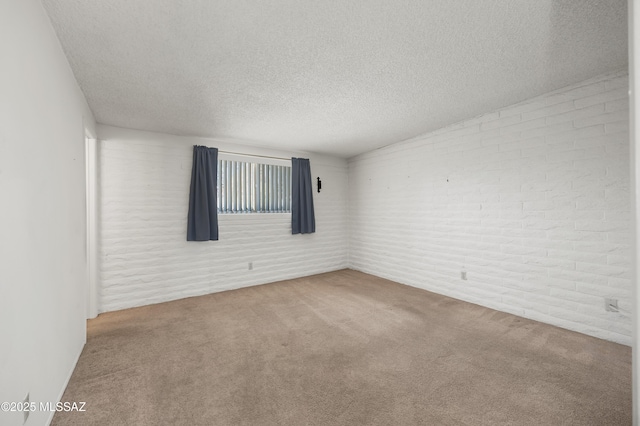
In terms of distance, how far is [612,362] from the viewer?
2.07 metres

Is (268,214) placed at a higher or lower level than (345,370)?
higher

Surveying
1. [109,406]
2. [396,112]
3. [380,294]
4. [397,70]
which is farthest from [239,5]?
[380,294]

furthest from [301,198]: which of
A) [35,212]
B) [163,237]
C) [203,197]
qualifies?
[35,212]

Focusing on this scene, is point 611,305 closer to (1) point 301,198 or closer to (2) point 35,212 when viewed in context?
(1) point 301,198

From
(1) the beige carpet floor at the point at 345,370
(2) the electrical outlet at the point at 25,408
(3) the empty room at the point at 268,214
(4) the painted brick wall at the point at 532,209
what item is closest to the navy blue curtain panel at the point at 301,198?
(3) the empty room at the point at 268,214

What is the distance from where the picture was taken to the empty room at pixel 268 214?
153 cm

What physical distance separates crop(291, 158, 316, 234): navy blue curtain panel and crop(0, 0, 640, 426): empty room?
518 millimetres

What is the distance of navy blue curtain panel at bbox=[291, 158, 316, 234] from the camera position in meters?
4.88

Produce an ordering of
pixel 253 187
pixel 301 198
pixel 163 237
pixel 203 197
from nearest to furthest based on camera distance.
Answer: pixel 163 237 → pixel 203 197 → pixel 253 187 → pixel 301 198

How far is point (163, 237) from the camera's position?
378 cm

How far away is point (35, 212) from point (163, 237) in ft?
8.18

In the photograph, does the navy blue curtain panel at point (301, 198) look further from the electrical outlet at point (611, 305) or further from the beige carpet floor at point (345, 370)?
the electrical outlet at point (611, 305)

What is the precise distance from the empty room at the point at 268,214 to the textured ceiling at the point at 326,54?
0.02m

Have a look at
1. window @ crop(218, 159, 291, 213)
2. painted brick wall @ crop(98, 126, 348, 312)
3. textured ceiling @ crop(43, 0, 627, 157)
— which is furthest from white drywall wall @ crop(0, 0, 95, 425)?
window @ crop(218, 159, 291, 213)
